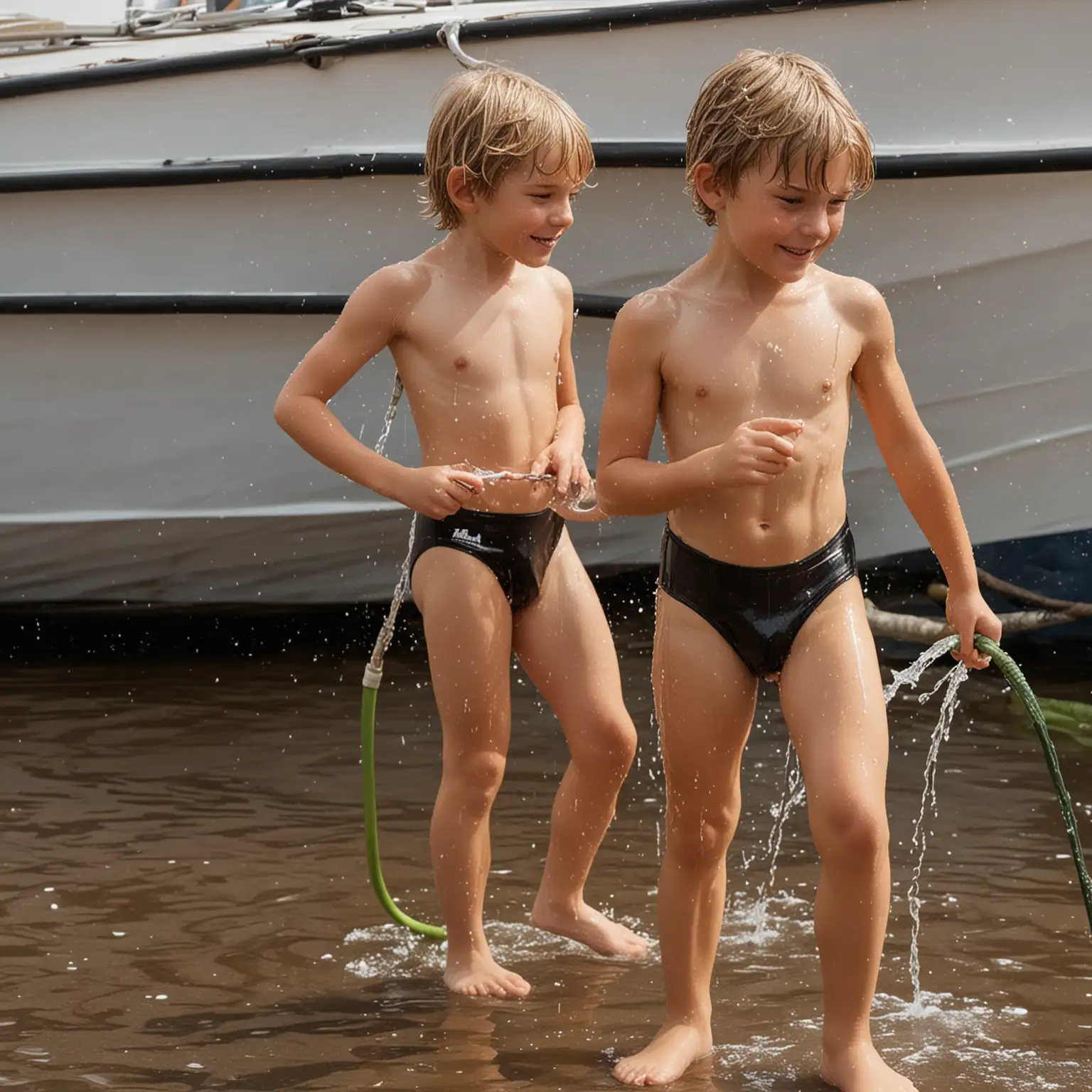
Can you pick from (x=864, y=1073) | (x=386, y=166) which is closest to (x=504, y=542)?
(x=864, y=1073)

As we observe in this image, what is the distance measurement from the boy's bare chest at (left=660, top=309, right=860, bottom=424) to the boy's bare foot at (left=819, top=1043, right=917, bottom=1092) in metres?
1.01

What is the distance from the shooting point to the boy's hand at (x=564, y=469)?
3.40 meters

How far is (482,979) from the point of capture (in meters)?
3.42

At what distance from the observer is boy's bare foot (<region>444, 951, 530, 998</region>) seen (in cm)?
340

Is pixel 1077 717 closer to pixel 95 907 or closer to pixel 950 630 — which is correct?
pixel 950 630

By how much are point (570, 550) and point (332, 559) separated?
9.74 ft

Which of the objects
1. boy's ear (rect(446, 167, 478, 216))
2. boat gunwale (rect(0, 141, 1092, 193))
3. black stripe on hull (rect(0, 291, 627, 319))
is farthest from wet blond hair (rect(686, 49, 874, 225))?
black stripe on hull (rect(0, 291, 627, 319))

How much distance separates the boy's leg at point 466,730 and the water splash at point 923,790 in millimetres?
735

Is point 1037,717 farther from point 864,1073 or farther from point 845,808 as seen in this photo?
point 864,1073

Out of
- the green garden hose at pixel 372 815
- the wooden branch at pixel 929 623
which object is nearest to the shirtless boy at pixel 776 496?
the green garden hose at pixel 372 815

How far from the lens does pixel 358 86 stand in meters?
5.58

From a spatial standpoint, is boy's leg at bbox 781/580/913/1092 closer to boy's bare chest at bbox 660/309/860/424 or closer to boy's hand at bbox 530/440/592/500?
boy's bare chest at bbox 660/309/860/424

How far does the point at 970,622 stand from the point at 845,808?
1.36 feet

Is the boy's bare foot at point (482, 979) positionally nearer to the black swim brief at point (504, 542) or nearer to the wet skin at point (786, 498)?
the wet skin at point (786, 498)
